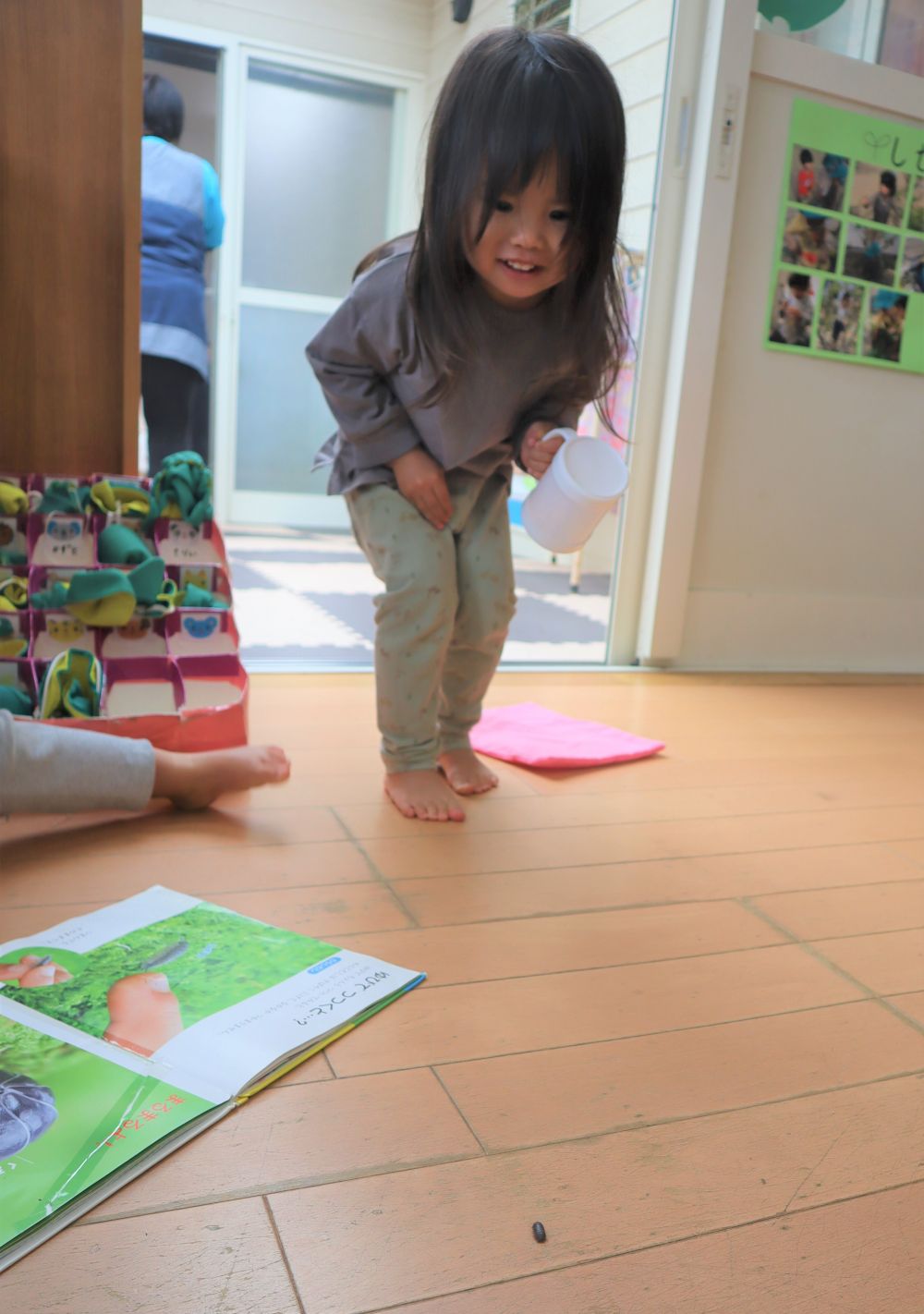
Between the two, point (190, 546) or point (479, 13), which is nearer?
point (190, 546)

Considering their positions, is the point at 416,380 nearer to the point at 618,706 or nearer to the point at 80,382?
the point at 80,382

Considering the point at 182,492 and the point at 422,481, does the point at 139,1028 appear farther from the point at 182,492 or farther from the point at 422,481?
the point at 182,492

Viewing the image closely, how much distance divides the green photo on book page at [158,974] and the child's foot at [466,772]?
1.52 feet

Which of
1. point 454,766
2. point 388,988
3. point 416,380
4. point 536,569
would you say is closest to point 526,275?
point 416,380

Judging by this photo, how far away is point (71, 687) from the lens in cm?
121

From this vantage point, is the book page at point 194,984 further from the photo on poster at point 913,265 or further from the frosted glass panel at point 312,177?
the frosted glass panel at point 312,177

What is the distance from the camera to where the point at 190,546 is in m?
1.48

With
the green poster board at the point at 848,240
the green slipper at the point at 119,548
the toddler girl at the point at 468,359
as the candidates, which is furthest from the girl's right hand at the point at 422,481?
the green poster board at the point at 848,240

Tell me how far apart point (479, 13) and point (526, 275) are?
265 cm

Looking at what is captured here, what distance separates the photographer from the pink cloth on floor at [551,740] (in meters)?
1.44

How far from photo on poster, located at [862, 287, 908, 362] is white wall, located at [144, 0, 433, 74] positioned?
2392 mm

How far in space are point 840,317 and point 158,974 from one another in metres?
1.89

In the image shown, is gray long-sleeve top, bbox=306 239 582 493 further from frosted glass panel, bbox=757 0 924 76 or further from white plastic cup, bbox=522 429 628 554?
frosted glass panel, bbox=757 0 924 76

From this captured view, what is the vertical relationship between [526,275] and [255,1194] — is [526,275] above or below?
above
